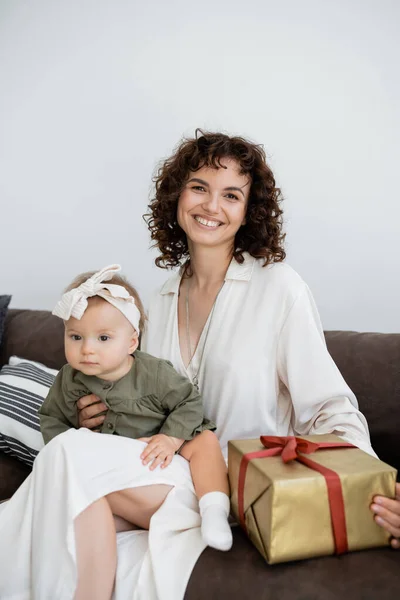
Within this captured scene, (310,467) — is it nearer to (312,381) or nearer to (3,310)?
(312,381)

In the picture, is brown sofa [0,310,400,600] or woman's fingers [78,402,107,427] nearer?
brown sofa [0,310,400,600]

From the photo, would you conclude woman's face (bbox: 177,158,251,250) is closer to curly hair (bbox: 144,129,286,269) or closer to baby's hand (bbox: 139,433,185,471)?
curly hair (bbox: 144,129,286,269)

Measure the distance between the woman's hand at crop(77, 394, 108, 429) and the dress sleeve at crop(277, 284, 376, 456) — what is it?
1.73 feet

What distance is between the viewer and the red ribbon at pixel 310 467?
116 centimetres

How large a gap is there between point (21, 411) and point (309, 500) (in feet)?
3.97

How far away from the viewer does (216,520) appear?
126 cm

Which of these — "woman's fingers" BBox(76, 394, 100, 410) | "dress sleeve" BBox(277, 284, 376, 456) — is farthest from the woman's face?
"woman's fingers" BBox(76, 394, 100, 410)

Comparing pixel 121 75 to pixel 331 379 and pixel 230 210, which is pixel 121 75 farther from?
pixel 331 379

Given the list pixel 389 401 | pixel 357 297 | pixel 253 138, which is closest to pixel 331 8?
pixel 253 138

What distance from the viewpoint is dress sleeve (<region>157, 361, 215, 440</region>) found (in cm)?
149

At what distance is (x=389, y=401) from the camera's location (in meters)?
1.93

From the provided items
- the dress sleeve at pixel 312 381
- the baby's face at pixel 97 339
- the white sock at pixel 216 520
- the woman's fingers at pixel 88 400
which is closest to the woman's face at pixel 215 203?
the dress sleeve at pixel 312 381

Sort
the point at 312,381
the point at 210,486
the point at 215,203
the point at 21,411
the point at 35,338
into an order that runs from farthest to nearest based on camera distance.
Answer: the point at 35,338 → the point at 21,411 → the point at 215,203 → the point at 312,381 → the point at 210,486

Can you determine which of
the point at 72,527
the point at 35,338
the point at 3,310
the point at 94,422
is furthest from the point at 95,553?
the point at 3,310
